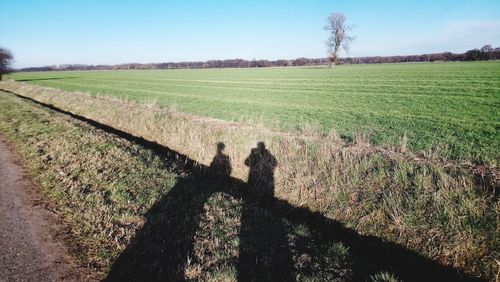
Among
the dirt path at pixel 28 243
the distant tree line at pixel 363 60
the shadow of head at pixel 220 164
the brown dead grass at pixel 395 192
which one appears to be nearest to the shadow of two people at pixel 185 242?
the brown dead grass at pixel 395 192

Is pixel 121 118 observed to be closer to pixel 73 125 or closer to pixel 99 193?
pixel 73 125

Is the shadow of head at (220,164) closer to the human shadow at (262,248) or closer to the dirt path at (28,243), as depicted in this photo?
the human shadow at (262,248)

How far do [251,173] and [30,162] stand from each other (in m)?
6.25

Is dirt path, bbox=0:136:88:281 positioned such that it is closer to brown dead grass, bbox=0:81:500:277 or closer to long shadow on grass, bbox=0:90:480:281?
long shadow on grass, bbox=0:90:480:281

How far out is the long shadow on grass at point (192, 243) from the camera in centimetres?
439

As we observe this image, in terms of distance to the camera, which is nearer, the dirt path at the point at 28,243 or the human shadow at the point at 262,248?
the dirt path at the point at 28,243

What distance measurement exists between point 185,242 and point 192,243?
0.11 meters

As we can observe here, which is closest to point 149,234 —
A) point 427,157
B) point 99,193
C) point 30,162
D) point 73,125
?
point 99,193

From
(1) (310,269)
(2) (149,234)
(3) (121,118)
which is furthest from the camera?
(3) (121,118)

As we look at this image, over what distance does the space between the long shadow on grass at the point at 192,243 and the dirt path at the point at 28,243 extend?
30.5 inches

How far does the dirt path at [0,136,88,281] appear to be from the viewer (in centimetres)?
422

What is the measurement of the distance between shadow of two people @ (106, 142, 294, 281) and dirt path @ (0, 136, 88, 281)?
0.76 metres

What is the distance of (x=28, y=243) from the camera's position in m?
4.90

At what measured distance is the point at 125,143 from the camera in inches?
434
